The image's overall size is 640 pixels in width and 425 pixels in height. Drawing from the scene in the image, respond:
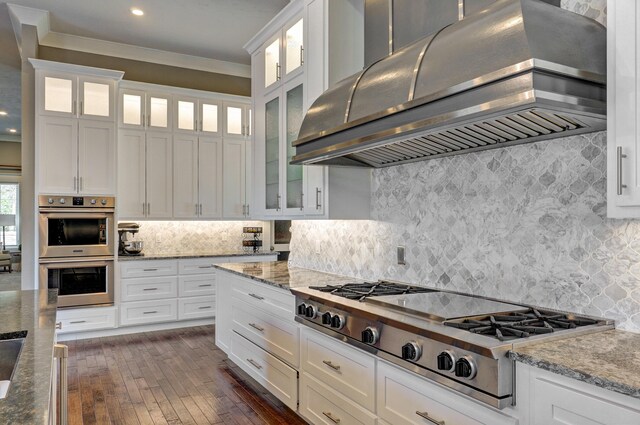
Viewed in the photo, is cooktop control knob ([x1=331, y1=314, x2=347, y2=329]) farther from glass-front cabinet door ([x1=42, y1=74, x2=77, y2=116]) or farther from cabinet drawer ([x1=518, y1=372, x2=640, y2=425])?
glass-front cabinet door ([x1=42, y1=74, x2=77, y2=116])

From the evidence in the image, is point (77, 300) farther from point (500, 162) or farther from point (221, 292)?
point (500, 162)

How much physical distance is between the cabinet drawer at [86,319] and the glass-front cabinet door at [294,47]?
3.34 m

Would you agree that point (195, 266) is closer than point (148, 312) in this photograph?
No

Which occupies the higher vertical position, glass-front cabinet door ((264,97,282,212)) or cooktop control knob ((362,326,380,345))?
glass-front cabinet door ((264,97,282,212))

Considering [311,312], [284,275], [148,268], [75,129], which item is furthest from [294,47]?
[148,268]

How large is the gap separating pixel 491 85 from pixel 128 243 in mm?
4910

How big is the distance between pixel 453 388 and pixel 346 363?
748 mm

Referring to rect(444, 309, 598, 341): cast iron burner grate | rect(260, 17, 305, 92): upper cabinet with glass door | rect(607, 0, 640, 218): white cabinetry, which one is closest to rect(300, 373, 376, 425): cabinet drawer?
rect(444, 309, 598, 341): cast iron burner grate

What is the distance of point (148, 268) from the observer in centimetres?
523

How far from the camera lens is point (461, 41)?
1773mm

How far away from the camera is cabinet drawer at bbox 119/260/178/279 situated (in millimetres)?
5129

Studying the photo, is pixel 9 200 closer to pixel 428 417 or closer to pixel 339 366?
pixel 339 366

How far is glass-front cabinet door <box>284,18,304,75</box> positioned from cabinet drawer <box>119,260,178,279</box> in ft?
9.41

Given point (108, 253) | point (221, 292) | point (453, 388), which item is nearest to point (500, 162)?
point (453, 388)
